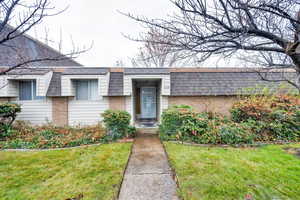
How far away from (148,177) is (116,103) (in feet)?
16.7

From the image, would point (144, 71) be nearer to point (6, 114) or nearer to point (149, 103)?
point (149, 103)

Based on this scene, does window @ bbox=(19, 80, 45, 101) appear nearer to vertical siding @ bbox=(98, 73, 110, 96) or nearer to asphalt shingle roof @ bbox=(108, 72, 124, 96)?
vertical siding @ bbox=(98, 73, 110, 96)

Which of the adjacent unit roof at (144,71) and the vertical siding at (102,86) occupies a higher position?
the adjacent unit roof at (144,71)

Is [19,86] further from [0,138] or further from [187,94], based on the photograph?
[187,94]

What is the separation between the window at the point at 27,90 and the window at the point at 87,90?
2193 millimetres

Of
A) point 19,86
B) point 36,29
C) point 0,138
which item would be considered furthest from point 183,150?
point 19,86

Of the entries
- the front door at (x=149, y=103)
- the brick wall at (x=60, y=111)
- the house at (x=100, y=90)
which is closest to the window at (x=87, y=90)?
the house at (x=100, y=90)

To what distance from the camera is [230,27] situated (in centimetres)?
217

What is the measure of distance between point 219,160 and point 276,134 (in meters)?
3.64

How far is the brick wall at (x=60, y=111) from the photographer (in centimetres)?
735

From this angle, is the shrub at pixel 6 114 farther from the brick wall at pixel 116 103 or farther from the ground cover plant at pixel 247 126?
the ground cover plant at pixel 247 126

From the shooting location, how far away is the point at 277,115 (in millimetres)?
5715

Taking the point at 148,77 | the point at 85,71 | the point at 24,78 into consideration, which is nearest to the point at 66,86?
the point at 85,71

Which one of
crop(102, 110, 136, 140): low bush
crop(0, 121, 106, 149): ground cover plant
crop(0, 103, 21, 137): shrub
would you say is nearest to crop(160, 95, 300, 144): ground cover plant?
crop(102, 110, 136, 140): low bush
